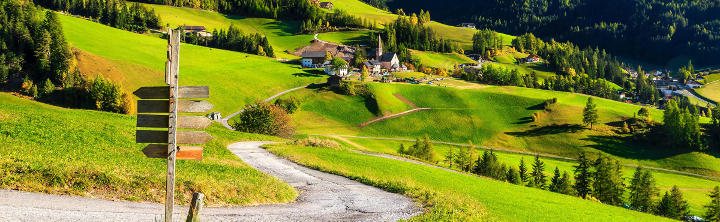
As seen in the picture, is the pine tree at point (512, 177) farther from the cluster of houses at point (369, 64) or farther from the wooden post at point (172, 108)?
the cluster of houses at point (369, 64)

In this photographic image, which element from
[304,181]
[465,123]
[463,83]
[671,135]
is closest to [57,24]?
[304,181]

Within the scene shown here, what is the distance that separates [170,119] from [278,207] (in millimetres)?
10975

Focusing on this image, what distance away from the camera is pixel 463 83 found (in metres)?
162

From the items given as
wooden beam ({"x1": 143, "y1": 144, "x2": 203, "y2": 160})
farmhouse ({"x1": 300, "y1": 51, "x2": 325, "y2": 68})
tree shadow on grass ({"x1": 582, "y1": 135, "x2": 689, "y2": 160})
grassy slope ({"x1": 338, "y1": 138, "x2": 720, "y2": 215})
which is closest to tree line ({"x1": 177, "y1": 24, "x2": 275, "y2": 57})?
farmhouse ({"x1": 300, "y1": 51, "x2": 325, "y2": 68})

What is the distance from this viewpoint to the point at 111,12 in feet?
572

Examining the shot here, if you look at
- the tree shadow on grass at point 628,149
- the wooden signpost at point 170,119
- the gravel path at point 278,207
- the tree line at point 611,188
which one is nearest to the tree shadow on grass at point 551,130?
the tree shadow on grass at point 628,149

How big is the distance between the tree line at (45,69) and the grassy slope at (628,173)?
181 ft

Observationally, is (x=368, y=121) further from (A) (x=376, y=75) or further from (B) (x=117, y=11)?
(B) (x=117, y=11)

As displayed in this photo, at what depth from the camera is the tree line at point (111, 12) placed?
572ft

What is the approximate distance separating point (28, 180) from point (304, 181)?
17018 millimetres

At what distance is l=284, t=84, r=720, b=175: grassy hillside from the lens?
114 metres

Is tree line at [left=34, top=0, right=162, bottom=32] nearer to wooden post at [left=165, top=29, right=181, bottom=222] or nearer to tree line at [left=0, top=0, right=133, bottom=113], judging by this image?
tree line at [left=0, top=0, right=133, bottom=113]

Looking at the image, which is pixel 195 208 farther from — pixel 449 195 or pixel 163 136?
pixel 449 195

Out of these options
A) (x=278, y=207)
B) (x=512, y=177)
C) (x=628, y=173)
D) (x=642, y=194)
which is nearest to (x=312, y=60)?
(x=512, y=177)
